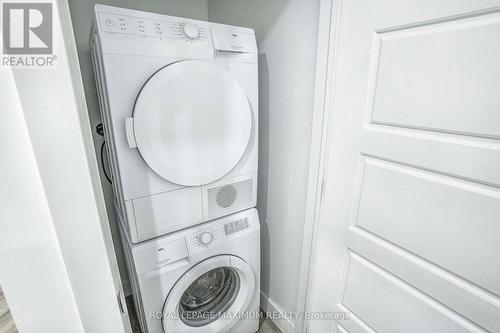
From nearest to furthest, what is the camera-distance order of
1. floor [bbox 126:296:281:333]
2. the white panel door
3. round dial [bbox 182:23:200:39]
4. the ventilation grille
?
1. the white panel door
2. round dial [bbox 182:23:200:39]
3. the ventilation grille
4. floor [bbox 126:296:281:333]

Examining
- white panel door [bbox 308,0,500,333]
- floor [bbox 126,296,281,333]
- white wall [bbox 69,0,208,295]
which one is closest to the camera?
white panel door [bbox 308,0,500,333]

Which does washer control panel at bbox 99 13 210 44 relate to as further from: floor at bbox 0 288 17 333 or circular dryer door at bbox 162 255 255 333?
floor at bbox 0 288 17 333

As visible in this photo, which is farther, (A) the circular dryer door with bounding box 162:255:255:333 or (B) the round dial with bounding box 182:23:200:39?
(A) the circular dryer door with bounding box 162:255:255:333

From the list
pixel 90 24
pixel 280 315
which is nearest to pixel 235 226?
pixel 280 315

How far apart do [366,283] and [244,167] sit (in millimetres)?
756

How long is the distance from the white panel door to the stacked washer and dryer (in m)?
0.43

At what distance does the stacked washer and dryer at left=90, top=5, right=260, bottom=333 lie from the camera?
2.92 feet

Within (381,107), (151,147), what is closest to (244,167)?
(151,147)

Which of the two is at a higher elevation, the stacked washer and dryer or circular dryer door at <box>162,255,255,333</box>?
the stacked washer and dryer

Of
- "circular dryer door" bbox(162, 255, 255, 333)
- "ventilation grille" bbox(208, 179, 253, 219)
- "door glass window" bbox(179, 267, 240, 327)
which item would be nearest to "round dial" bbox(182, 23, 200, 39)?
"ventilation grille" bbox(208, 179, 253, 219)

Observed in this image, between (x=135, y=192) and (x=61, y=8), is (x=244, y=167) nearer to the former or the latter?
(x=135, y=192)

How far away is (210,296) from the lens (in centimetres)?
147

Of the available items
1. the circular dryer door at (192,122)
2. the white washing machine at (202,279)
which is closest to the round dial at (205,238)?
the white washing machine at (202,279)

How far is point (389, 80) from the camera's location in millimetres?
830
